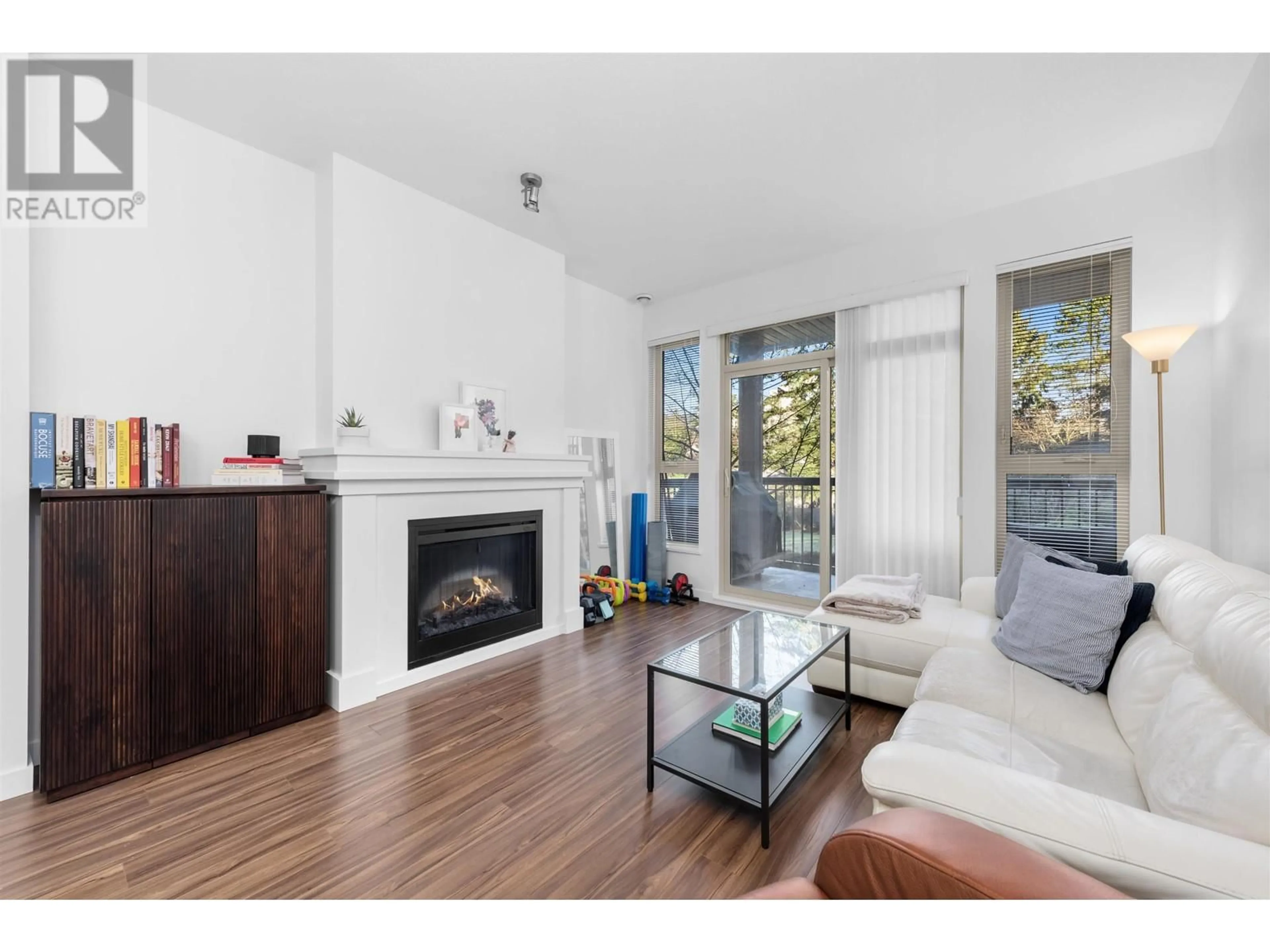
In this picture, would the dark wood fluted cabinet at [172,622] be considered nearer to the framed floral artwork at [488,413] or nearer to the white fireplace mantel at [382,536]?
the white fireplace mantel at [382,536]

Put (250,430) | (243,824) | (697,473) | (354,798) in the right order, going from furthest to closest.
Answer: (697,473) → (250,430) → (354,798) → (243,824)

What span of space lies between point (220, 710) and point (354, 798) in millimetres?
796

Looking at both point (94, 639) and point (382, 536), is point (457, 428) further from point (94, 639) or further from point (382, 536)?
point (94, 639)

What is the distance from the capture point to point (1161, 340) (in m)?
2.38

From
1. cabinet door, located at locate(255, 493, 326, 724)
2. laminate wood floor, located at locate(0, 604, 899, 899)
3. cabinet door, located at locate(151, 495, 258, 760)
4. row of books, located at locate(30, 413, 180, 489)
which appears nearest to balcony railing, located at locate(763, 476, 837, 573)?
laminate wood floor, located at locate(0, 604, 899, 899)

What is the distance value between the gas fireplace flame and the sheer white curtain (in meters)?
2.38

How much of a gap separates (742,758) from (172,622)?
2.18 meters

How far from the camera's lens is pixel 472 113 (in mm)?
2342

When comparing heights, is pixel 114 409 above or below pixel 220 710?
above

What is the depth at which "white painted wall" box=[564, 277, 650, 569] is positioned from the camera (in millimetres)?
4359

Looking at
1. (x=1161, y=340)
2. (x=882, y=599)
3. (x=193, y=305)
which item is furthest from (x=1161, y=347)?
(x=193, y=305)

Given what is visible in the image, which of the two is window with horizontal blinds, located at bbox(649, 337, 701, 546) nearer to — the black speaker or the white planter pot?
the white planter pot
